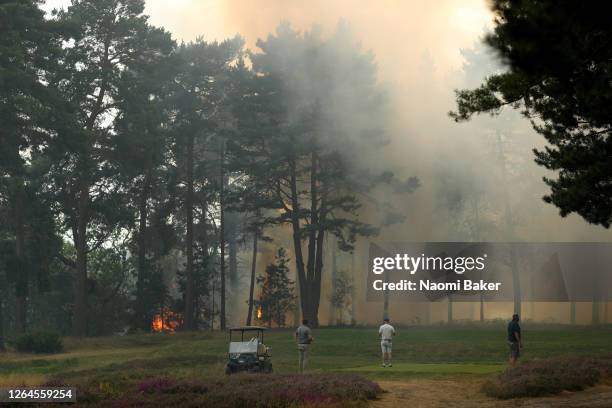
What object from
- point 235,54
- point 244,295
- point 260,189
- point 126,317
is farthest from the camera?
point 244,295

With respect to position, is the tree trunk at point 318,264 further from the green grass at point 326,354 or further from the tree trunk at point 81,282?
the tree trunk at point 81,282

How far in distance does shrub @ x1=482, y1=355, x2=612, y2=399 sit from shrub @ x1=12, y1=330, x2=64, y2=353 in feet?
103

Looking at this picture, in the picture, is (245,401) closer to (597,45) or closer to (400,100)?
(597,45)

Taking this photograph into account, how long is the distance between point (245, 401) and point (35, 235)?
4633 cm

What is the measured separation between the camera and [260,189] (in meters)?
71.5

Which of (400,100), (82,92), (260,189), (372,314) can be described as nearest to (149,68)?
(82,92)

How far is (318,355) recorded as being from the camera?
4609 cm

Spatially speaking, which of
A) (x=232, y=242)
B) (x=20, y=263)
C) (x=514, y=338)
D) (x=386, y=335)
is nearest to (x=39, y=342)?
(x=20, y=263)

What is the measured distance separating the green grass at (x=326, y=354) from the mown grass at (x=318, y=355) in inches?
1.3

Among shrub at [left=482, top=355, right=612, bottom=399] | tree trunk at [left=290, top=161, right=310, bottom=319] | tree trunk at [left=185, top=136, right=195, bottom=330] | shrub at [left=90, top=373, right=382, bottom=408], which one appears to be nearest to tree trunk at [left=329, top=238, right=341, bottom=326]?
tree trunk at [left=185, top=136, right=195, bottom=330]

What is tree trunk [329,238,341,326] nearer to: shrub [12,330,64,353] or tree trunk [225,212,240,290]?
tree trunk [225,212,240,290]

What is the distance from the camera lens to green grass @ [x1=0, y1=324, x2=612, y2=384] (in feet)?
116

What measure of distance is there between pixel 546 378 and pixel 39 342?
3408 centimetres

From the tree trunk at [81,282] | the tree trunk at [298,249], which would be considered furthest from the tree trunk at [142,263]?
the tree trunk at [298,249]
